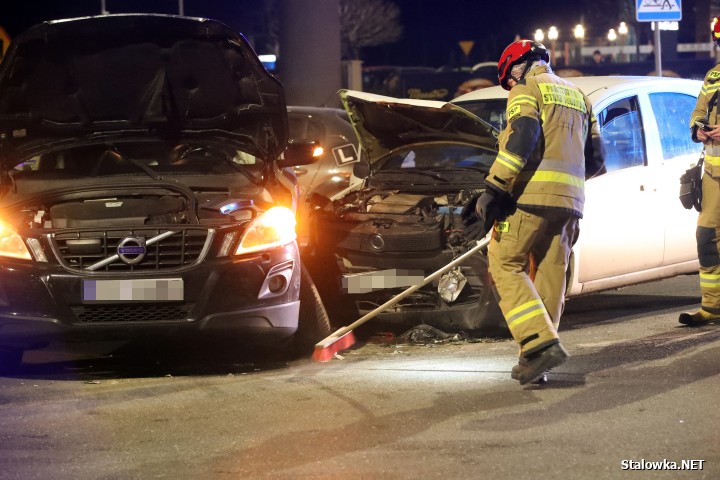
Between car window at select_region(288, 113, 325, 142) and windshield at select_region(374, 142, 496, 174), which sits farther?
car window at select_region(288, 113, 325, 142)

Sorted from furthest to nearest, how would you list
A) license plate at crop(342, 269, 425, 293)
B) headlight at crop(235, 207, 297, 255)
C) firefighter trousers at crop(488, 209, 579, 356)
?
license plate at crop(342, 269, 425, 293)
headlight at crop(235, 207, 297, 255)
firefighter trousers at crop(488, 209, 579, 356)

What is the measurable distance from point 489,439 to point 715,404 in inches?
45.2

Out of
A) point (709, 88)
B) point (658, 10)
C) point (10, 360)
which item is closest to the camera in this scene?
point (10, 360)

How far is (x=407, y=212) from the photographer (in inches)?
303

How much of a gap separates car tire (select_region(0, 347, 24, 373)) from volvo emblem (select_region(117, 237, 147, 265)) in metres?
1.00

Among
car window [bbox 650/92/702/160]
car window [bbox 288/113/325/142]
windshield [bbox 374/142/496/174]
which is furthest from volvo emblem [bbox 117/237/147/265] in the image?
car window [bbox 288/113/325/142]

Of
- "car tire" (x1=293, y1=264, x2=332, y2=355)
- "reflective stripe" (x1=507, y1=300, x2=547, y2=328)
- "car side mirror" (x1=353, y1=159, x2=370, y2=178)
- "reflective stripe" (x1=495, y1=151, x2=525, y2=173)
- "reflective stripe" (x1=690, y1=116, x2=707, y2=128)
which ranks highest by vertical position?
"reflective stripe" (x1=690, y1=116, x2=707, y2=128)

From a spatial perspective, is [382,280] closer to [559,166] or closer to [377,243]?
[377,243]

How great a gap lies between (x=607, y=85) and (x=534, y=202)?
8.74 feet

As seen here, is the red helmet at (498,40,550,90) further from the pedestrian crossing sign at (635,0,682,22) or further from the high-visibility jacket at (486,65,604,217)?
the pedestrian crossing sign at (635,0,682,22)

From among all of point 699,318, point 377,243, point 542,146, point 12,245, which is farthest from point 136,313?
point 699,318

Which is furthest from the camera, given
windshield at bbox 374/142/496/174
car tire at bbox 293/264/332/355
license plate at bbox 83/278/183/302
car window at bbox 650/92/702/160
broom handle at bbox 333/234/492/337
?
car window at bbox 650/92/702/160

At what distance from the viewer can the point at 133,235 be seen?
6414mm

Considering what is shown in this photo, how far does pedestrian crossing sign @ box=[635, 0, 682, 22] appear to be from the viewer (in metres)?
13.4
